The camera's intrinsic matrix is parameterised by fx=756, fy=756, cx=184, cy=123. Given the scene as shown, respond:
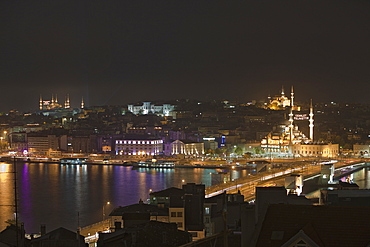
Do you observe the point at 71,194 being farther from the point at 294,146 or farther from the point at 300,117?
the point at 300,117

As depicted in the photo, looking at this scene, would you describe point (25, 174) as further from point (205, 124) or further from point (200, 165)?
point (205, 124)

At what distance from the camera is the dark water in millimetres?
11168

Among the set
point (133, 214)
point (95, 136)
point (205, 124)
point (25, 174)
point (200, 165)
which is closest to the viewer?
point (133, 214)

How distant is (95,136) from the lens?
127 ft

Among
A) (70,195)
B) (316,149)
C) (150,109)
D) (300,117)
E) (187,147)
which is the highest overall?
(150,109)

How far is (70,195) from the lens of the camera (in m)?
15.9

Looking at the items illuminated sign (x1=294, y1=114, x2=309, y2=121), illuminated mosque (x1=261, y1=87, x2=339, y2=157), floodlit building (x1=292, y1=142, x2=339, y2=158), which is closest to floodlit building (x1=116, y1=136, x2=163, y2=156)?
illuminated mosque (x1=261, y1=87, x2=339, y2=157)

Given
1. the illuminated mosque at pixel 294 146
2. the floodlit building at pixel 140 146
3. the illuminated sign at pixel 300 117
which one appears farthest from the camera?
the illuminated sign at pixel 300 117

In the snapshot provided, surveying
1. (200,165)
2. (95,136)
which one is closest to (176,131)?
(95,136)

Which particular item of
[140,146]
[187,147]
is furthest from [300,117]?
[140,146]

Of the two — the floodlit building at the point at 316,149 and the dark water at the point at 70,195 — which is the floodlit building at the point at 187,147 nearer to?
the floodlit building at the point at 316,149

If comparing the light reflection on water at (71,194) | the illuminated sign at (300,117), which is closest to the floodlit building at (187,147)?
the illuminated sign at (300,117)

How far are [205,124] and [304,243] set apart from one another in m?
42.9

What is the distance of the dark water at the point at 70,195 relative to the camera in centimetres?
1117
